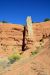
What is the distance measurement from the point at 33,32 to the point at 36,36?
0.77 metres

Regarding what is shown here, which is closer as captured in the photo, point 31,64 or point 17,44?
point 31,64

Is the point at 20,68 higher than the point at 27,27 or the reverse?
the reverse

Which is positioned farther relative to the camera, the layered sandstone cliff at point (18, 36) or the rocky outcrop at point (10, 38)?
the rocky outcrop at point (10, 38)

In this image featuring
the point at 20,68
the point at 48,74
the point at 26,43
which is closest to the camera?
the point at 48,74

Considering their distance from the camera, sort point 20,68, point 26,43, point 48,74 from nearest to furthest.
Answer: point 48,74 < point 20,68 < point 26,43

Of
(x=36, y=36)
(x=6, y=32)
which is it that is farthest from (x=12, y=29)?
(x=36, y=36)

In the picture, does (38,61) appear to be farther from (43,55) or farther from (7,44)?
(7,44)

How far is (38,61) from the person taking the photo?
10.1 m

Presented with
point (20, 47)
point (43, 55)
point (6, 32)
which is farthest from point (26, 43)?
point (43, 55)

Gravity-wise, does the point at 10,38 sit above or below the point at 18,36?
below

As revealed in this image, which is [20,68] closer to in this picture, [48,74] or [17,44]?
A: [48,74]

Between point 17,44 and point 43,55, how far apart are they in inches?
967

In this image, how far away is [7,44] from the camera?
3522 centimetres

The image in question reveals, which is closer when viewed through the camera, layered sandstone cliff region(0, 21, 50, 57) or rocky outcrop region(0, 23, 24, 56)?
layered sandstone cliff region(0, 21, 50, 57)
